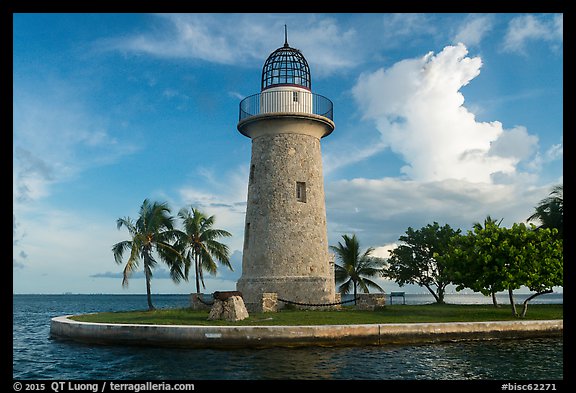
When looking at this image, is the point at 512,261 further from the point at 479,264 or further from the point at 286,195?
the point at 286,195

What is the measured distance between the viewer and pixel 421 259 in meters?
41.6

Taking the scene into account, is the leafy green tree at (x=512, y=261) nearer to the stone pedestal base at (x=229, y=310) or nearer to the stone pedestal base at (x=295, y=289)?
the stone pedestal base at (x=295, y=289)

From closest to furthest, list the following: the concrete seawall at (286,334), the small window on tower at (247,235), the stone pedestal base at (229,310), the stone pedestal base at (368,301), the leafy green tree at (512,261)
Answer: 1. the concrete seawall at (286,334)
2. the stone pedestal base at (229,310)
3. the leafy green tree at (512,261)
4. the stone pedestal base at (368,301)
5. the small window on tower at (247,235)

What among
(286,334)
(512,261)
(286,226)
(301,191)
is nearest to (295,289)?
(286,226)

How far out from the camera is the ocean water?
1477 centimetres

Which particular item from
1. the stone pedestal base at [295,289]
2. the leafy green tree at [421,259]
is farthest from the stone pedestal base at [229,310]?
the leafy green tree at [421,259]

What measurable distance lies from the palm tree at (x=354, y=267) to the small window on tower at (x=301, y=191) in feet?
40.6

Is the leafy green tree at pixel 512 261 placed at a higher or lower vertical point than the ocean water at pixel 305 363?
higher

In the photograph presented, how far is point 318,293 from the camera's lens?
2833 cm

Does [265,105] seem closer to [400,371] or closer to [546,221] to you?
[400,371]

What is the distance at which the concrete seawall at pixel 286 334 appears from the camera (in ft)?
63.1

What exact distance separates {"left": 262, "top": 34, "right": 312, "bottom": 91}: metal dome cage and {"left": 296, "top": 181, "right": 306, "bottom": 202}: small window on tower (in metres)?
5.42

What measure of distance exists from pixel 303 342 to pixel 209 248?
59.8 feet
